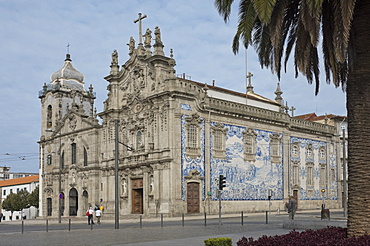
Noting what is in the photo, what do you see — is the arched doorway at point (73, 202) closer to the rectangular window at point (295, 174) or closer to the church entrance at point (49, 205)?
the church entrance at point (49, 205)

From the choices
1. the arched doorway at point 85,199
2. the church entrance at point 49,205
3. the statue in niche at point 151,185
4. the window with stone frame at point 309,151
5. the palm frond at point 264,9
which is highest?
the palm frond at point 264,9

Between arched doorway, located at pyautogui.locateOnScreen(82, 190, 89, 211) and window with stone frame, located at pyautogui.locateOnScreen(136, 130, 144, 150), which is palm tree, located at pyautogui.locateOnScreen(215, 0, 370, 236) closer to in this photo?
window with stone frame, located at pyautogui.locateOnScreen(136, 130, 144, 150)

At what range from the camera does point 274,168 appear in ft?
163

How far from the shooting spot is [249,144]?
155 feet

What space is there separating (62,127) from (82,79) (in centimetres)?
1081

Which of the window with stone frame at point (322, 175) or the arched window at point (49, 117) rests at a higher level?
the arched window at point (49, 117)

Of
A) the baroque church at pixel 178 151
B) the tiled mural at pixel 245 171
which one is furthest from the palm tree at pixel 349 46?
the tiled mural at pixel 245 171

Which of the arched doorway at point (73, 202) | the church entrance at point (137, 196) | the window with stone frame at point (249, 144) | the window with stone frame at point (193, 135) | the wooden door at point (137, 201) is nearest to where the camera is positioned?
the window with stone frame at point (193, 135)

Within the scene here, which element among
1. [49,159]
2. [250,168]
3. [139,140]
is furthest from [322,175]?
[49,159]

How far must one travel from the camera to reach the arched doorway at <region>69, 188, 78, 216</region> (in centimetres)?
5406

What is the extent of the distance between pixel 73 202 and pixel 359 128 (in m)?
46.8

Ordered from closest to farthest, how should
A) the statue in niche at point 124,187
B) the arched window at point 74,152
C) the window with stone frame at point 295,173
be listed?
the statue in niche at point 124,187
the window with stone frame at point 295,173
the arched window at point 74,152

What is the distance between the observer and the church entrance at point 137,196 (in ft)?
147

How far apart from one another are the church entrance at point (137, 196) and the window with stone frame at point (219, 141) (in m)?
7.37
